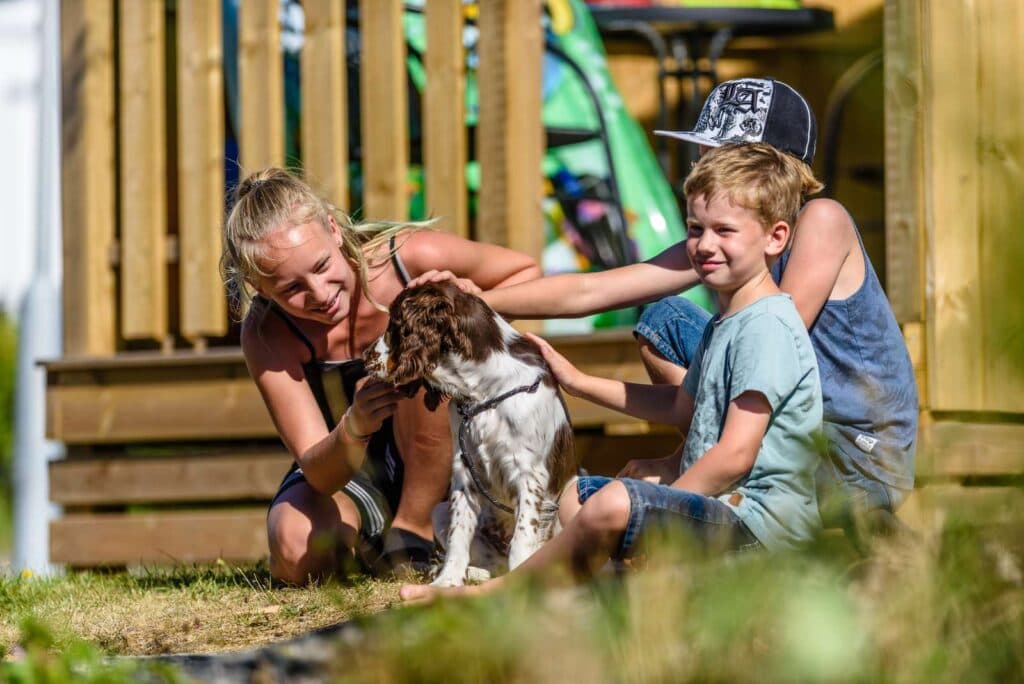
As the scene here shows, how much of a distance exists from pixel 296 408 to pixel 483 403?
919mm

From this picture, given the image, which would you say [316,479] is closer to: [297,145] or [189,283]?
[189,283]

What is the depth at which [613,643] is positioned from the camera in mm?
2055

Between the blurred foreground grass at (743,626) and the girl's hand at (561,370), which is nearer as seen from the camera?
the blurred foreground grass at (743,626)

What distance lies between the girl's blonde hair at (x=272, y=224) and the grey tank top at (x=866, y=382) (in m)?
1.31

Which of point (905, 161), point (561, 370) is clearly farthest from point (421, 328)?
point (905, 161)

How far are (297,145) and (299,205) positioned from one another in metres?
3.05

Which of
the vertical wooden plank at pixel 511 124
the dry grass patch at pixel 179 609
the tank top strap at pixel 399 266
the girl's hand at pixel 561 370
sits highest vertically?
the vertical wooden plank at pixel 511 124

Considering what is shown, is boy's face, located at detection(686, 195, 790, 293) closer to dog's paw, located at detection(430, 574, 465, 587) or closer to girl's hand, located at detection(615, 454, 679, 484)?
girl's hand, located at detection(615, 454, 679, 484)

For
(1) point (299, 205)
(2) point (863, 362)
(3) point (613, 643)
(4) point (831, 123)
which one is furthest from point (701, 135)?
(4) point (831, 123)

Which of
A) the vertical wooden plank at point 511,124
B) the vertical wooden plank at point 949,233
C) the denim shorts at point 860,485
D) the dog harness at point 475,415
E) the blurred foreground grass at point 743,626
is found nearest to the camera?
the blurred foreground grass at point 743,626

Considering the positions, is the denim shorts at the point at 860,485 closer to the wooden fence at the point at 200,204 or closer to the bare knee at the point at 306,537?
the bare knee at the point at 306,537

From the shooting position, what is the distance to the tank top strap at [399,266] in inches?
171

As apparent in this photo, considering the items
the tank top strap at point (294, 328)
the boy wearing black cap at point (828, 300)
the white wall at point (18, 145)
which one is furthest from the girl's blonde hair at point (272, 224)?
the white wall at point (18, 145)

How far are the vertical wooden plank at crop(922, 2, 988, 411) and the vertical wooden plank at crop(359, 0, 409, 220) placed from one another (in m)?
2.16
